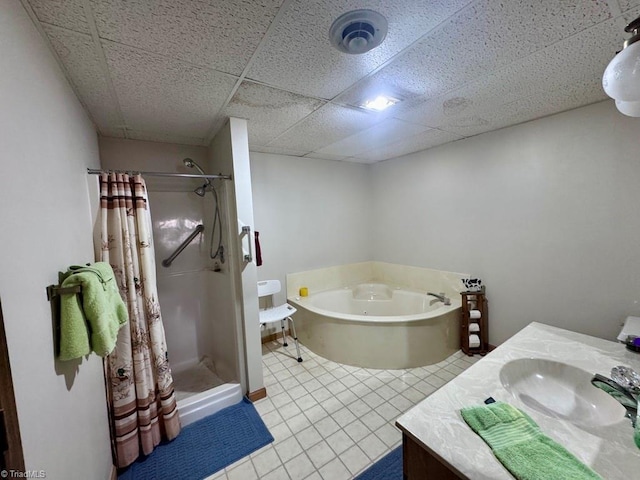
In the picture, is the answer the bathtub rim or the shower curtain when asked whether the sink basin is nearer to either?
the bathtub rim

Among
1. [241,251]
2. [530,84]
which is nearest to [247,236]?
[241,251]

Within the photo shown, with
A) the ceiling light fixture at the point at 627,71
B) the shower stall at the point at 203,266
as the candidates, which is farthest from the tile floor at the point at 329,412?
the ceiling light fixture at the point at 627,71

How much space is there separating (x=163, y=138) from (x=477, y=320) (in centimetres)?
354

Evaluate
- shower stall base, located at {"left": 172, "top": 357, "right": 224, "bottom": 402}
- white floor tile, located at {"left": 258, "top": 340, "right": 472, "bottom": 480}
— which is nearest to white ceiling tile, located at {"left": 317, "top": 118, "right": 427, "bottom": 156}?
white floor tile, located at {"left": 258, "top": 340, "right": 472, "bottom": 480}

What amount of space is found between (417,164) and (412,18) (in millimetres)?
2371

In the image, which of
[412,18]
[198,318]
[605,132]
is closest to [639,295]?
[605,132]

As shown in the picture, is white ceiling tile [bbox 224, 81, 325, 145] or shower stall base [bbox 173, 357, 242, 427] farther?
shower stall base [bbox 173, 357, 242, 427]

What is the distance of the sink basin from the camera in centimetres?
103

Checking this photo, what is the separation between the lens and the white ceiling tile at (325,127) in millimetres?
1957

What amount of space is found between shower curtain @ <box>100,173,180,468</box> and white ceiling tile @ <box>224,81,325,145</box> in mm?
876

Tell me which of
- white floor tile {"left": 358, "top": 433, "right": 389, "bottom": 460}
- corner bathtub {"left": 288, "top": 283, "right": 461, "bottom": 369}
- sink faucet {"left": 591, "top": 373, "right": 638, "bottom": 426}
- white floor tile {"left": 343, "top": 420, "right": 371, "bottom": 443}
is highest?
sink faucet {"left": 591, "top": 373, "right": 638, "bottom": 426}

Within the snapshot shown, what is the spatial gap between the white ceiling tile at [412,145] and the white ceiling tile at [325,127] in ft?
2.33

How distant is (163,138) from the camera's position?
2338 mm

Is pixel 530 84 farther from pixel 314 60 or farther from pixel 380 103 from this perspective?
pixel 314 60
